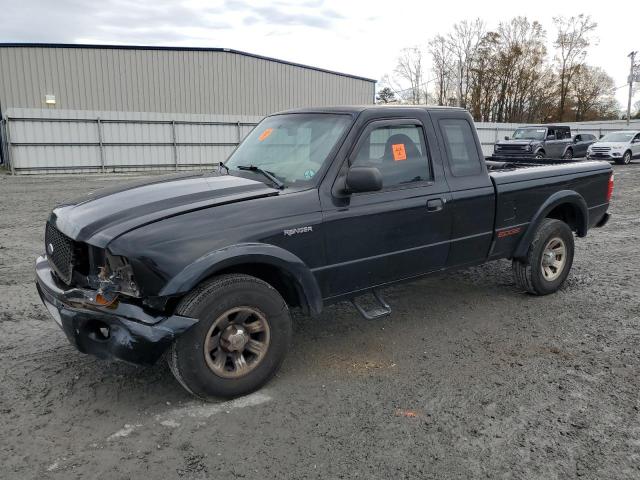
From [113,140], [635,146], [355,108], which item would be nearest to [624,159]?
[635,146]

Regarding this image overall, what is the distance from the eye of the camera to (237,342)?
336 cm

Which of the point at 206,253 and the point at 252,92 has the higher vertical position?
the point at 252,92

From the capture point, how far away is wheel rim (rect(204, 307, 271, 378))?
10.8 feet

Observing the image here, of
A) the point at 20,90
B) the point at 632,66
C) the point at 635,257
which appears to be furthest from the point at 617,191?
the point at 632,66

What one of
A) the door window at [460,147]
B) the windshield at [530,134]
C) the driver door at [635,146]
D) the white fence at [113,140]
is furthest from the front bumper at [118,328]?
the driver door at [635,146]

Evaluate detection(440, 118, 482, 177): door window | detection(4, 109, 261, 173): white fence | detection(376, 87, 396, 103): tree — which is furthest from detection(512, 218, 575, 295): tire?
detection(376, 87, 396, 103): tree

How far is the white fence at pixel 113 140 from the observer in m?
20.0

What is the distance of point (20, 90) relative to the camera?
79.8 feet

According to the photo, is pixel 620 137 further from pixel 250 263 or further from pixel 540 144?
pixel 250 263

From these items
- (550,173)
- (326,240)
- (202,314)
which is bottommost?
(202,314)

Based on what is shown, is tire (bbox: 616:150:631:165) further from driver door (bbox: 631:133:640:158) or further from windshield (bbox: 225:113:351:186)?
windshield (bbox: 225:113:351:186)

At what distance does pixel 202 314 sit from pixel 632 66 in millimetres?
59239

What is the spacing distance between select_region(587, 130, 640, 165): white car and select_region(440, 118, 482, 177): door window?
2375cm

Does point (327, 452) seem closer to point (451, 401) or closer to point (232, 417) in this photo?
point (232, 417)
